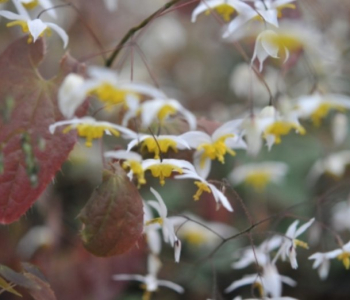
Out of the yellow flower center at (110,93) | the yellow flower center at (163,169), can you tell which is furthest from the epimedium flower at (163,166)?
the yellow flower center at (110,93)

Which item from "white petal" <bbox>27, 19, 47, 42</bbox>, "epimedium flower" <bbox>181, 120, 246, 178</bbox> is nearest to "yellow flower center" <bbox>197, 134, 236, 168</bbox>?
"epimedium flower" <bbox>181, 120, 246, 178</bbox>

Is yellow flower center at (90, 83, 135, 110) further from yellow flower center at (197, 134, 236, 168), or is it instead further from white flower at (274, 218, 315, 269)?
white flower at (274, 218, 315, 269)

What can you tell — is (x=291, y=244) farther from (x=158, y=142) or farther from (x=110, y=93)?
(x=110, y=93)

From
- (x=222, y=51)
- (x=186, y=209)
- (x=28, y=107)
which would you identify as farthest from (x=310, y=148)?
(x=28, y=107)

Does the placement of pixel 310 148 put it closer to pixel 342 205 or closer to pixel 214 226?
pixel 342 205

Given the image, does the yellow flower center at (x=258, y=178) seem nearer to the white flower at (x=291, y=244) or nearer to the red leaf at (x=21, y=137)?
the white flower at (x=291, y=244)

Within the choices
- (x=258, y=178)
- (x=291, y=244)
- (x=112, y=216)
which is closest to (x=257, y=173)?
(x=258, y=178)
